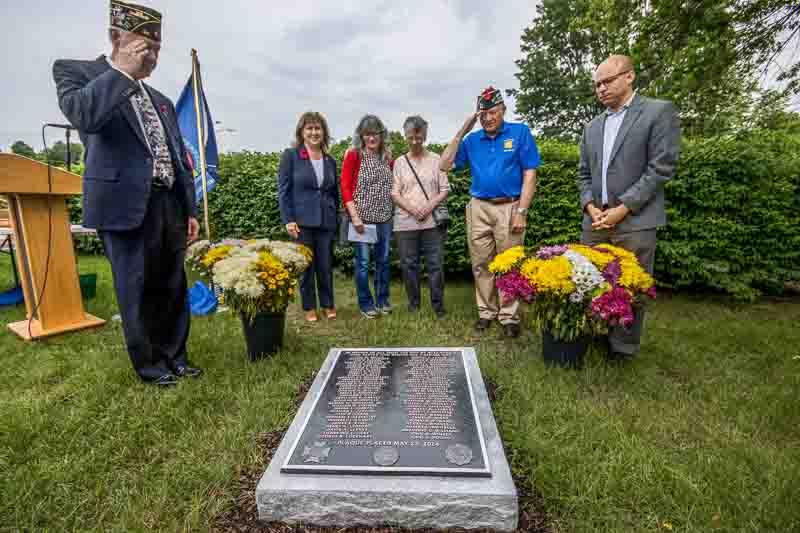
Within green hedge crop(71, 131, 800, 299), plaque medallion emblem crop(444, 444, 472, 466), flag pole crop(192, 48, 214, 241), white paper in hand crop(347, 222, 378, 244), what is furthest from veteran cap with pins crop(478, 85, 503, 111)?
flag pole crop(192, 48, 214, 241)

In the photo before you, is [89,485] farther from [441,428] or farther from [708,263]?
[708,263]

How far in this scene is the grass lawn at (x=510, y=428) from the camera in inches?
63.6

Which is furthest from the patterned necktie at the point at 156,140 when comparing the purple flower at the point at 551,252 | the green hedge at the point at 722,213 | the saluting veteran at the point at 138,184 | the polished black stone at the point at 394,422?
the green hedge at the point at 722,213

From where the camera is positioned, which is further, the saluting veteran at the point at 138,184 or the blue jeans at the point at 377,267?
the blue jeans at the point at 377,267

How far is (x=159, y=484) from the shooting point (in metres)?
1.76

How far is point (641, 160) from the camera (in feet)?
8.86

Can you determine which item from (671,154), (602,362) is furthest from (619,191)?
(602,362)

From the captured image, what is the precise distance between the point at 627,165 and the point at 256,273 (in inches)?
101

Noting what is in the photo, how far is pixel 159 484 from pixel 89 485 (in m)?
0.30

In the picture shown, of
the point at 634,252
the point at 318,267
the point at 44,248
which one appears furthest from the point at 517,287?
the point at 44,248

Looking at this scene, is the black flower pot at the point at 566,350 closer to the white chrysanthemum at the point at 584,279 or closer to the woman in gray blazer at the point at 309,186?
the white chrysanthemum at the point at 584,279

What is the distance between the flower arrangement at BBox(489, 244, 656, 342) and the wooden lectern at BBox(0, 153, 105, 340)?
368cm

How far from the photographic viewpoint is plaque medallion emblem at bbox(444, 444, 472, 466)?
1601 mm

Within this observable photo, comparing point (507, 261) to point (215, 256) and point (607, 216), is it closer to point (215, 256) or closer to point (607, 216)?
point (607, 216)
